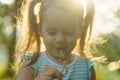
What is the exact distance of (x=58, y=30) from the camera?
1620 mm

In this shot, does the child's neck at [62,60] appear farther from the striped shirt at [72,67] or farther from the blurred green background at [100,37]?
the blurred green background at [100,37]

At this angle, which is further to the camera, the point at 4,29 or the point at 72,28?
the point at 4,29

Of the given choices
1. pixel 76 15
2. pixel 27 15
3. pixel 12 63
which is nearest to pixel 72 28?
pixel 76 15

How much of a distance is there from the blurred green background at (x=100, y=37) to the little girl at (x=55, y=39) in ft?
0.16

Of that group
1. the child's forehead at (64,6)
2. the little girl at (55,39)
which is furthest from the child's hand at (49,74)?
the child's forehead at (64,6)

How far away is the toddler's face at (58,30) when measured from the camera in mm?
1619

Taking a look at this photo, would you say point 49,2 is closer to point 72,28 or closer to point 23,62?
point 72,28

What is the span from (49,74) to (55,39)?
0.48ft

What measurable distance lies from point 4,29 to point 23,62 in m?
0.19

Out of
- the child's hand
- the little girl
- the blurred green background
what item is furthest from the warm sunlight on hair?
the child's hand

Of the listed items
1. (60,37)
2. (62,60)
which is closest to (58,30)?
(60,37)

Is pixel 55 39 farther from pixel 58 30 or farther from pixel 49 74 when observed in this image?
pixel 49 74

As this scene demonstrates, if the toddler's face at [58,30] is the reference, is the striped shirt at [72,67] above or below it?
below

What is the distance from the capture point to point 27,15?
5.56 ft
